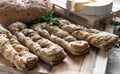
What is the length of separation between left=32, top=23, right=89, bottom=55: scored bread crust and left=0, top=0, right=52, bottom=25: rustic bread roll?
76mm

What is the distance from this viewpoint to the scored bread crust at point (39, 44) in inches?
35.1

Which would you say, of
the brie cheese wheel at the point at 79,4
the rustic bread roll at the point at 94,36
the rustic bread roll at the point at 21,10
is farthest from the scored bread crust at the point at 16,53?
the brie cheese wheel at the point at 79,4

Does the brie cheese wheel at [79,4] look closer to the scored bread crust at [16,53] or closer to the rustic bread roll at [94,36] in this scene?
Answer: the rustic bread roll at [94,36]

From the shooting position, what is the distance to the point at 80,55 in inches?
38.4

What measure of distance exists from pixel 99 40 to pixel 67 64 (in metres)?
0.18

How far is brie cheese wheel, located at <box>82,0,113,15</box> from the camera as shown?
3.71 feet

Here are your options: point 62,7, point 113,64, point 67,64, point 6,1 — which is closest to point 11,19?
point 6,1

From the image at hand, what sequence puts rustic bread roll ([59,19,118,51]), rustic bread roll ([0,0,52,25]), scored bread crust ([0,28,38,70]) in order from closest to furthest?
scored bread crust ([0,28,38,70]) < rustic bread roll ([59,19,118,51]) < rustic bread roll ([0,0,52,25])

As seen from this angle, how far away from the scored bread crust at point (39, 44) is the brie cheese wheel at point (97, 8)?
280 millimetres

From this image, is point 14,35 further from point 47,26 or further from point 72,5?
point 72,5

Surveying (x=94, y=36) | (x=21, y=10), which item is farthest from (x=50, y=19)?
(x=94, y=36)

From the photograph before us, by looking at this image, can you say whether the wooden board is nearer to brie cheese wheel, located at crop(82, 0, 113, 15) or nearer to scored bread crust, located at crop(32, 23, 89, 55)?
scored bread crust, located at crop(32, 23, 89, 55)

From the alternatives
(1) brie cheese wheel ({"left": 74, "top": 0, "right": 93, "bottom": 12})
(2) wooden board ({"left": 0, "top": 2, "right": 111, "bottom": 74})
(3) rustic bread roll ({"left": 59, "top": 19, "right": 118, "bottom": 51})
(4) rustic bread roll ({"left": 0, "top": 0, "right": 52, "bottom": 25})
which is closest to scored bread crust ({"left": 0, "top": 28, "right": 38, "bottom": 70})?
(2) wooden board ({"left": 0, "top": 2, "right": 111, "bottom": 74})

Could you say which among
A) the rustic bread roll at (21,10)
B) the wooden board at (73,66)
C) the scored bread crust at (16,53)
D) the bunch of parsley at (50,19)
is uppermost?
the rustic bread roll at (21,10)
